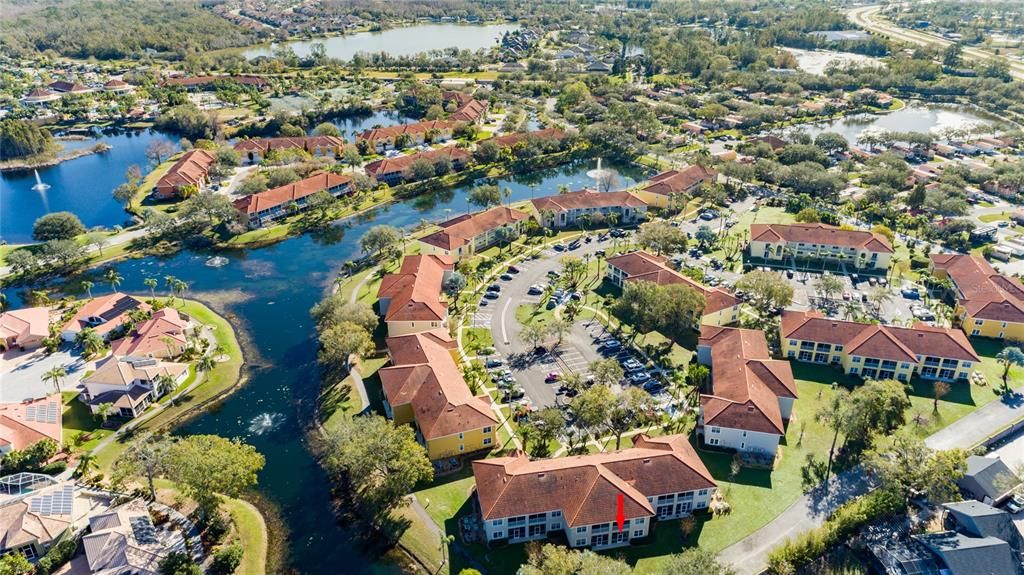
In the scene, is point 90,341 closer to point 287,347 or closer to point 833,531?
point 287,347

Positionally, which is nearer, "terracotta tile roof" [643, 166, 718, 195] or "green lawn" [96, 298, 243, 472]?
"green lawn" [96, 298, 243, 472]

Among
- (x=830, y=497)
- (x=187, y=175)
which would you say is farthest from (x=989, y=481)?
(x=187, y=175)

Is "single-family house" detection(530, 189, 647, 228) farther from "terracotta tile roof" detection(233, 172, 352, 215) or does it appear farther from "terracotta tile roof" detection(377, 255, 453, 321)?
"terracotta tile roof" detection(233, 172, 352, 215)

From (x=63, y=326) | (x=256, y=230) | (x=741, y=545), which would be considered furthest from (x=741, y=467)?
(x=256, y=230)

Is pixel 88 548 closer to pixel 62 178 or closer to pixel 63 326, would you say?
pixel 63 326

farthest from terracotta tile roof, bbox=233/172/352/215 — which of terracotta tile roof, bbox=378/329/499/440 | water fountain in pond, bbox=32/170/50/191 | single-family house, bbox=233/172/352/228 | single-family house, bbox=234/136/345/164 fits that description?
terracotta tile roof, bbox=378/329/499/440

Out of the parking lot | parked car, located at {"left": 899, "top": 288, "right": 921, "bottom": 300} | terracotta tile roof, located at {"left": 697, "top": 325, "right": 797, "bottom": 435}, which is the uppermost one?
terracotta tile roof, located at {"left": 697, "top": 325, "right": 797, "bottom": 435}
